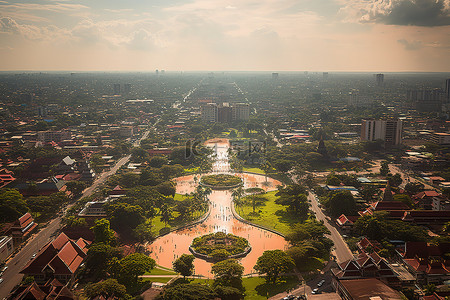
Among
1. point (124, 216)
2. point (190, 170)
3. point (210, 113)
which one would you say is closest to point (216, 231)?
point (124, 216)

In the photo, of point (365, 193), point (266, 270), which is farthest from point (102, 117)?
point (266, 270)

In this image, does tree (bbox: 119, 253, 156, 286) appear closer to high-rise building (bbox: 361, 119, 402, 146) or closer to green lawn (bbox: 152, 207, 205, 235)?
green lawn (bbox: 152, 207, 205, 235)

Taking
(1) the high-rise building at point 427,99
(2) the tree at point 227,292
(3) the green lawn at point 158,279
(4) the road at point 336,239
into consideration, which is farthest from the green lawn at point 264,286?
(1) the high-rise building at point 427,99

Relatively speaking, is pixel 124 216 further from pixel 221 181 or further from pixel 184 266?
pixel 221 181

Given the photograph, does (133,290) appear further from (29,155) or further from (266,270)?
(29,155)

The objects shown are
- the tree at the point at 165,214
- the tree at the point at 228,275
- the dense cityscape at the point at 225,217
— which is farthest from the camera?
the tree at the point at 165,214

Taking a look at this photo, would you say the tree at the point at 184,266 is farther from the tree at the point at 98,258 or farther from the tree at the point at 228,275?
the tree at the point at 98,258

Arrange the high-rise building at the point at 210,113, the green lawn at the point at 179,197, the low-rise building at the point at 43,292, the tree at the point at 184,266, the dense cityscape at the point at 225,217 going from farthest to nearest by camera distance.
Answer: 1. the high-rise building at the point at 210,113
2. the green lawn at the point at 179,197
3. the tree at the point at 184,266
4. the dense cityscape at the point at 225,217
5. the low-rise building at the point at 43,292
